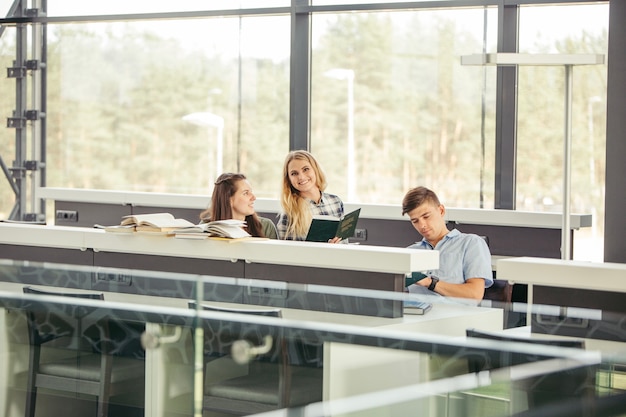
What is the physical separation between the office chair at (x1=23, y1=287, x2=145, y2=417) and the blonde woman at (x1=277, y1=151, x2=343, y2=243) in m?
2.14

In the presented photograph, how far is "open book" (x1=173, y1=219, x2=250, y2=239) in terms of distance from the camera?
14.2 feet

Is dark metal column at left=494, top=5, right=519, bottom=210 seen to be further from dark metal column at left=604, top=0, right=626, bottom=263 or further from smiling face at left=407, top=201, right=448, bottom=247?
smiling face at left=407, top=201, right=448, bottom=247

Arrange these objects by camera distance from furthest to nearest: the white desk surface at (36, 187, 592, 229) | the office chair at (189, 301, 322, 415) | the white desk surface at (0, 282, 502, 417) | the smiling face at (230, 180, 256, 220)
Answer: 1. the white desk surface at (36, 187, 592, 229)
2. the smiling face at (230, 180, 256, 220)
3. the office chair at (189, 301, 322, 415)
4. the white desk surface at (0, 282, 502, 417)

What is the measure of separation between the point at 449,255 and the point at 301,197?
1194mm

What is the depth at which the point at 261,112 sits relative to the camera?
8.38 meters

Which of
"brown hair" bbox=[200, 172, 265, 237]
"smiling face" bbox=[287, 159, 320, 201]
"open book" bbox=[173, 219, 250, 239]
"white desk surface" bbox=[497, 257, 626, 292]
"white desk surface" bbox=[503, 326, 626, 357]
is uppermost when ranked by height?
"smiling face" bbox=[287, 159, 320, 201]

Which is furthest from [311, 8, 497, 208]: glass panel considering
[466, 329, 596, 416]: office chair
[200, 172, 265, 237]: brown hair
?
[466, 329, 596, 416]: office chair

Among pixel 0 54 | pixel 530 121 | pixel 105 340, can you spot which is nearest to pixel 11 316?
pixel 105 340

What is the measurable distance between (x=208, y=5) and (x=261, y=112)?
1.00 metres

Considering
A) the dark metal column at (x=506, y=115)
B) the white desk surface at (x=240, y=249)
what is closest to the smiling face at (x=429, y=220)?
the white desk surface at (x=240, y=249)

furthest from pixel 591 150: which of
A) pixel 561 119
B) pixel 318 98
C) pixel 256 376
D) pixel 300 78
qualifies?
pixel 256 376

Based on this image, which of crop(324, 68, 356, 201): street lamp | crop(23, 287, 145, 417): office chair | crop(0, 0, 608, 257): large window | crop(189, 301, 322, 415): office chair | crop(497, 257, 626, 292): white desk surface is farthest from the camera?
crop(324, 68, 356, 201): street lamp

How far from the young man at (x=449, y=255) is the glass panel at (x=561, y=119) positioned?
246 cm

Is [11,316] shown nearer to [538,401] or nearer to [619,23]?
[538,401]
